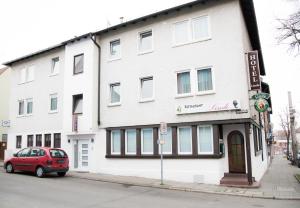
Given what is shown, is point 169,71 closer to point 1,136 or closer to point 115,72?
point 115,72

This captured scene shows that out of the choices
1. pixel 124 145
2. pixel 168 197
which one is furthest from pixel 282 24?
pixel 124 145

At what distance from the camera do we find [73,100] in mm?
20703

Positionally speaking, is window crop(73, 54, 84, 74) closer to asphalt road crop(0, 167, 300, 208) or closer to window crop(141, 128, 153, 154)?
window crop(141, 128, 153, 154)

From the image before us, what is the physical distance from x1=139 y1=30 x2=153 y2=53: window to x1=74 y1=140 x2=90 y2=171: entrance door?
709 centimetres

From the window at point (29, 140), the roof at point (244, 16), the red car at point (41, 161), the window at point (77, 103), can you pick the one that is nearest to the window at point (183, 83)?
the roof at point (244, 16)

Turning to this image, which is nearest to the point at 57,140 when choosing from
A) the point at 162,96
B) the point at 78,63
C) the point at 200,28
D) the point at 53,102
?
the point at 53,102

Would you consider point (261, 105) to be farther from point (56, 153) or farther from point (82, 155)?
point (82, 155)

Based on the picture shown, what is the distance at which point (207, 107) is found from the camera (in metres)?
15.6

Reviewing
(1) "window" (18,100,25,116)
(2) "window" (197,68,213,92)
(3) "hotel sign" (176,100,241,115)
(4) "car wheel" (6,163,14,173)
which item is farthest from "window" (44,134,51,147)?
(2) "window" (197,68,213,92)

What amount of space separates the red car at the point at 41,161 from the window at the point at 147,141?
4.63 meters

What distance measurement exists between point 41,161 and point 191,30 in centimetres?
1107

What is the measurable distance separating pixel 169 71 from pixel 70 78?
7.69 metres

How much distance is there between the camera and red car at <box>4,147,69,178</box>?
1667cm

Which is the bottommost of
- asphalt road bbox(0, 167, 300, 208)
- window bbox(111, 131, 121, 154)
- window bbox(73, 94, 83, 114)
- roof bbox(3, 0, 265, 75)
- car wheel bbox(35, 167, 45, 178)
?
asphalt road bbox(0, 167, 300, 208)
